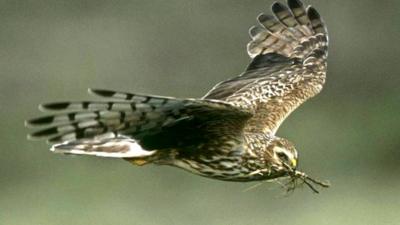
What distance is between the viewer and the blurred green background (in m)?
20.1

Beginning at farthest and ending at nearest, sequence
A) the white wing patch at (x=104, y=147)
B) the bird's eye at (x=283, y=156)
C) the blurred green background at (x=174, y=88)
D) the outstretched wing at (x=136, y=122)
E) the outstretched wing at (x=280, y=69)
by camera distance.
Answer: the blurred green background at (x=174, y=88) → the outstretched wing at (x=280, y=69) → the bird's eye at (x=283, y=156) → the white wing patch at (x=104, y=147) → the outstretched wing at (x=136, y=122)

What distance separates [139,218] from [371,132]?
194 inches

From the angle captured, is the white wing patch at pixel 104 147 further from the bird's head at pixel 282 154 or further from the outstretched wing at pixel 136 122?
the bird's head at pixel 282 154

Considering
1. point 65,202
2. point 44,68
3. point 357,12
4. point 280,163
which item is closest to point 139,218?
point 65,202

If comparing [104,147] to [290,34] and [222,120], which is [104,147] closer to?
[222,120]

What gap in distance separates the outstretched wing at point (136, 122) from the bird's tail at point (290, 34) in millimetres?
2031

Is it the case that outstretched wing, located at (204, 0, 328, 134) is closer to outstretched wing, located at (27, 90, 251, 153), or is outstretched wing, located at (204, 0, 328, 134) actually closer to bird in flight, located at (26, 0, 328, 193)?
bird in flight, located at (26, 0, 328, 193)

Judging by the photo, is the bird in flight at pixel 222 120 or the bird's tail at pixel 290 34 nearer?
the bird in flight at pixel 222 120

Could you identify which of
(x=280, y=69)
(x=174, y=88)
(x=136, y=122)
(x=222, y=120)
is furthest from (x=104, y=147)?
(x=174, y=88)

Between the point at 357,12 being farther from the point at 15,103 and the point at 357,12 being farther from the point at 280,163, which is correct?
the point at 280,163

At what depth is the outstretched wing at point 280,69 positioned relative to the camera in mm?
12445

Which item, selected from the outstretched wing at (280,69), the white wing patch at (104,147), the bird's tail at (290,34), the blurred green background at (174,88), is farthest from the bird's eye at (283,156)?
the blurred green background at (174,88)

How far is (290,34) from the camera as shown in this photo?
44.4 feet

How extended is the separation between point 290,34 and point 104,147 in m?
2.53
